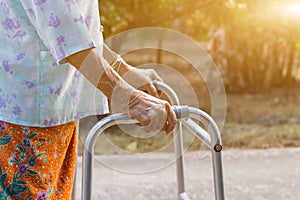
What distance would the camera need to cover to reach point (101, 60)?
4.08ft

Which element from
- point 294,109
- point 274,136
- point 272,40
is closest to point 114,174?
point 274,136

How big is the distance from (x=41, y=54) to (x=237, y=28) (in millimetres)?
3566

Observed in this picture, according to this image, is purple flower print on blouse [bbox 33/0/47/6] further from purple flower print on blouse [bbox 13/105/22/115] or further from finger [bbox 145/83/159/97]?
finger [bbox 145/83/159/97]

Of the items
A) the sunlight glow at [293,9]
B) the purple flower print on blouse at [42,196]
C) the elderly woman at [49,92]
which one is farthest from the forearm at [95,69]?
the sunlight glow at [293,9]

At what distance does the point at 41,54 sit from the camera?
133cm

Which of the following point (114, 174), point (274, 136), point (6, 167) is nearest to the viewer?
point (6, 167)

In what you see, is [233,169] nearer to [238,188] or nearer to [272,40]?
[238,188]

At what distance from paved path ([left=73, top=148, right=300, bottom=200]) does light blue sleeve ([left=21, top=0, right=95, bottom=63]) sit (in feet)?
5.98

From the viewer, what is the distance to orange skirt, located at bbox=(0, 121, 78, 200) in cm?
139

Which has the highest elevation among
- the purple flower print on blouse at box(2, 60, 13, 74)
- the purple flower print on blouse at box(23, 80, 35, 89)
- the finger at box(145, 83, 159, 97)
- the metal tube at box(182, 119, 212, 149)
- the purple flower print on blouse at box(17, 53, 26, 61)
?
the purple flower print on blouse at box(17, 53, 26, 61)

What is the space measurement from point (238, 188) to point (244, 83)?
214cm

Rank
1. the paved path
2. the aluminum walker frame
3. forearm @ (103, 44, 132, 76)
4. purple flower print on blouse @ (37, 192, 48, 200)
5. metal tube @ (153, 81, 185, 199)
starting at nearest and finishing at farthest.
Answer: the aluminum walker frame → purple flower print on blouse @ (37, 192, 48, 200) → forearm @ (103, 44, 132, 76) → metal tube @ (153, 81, 185, 199) → the paved path

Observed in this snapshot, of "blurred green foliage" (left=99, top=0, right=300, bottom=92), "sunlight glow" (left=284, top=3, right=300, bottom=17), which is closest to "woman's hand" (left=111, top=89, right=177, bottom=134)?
Answer: "blurred green foliage" (left=99, top=0, right=300, bottom=92)

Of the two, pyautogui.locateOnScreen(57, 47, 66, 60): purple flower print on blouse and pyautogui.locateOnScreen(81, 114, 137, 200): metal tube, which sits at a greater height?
pyautogui.locateOnScreen(57, 47, 66, 60): purple flower print on blouse
